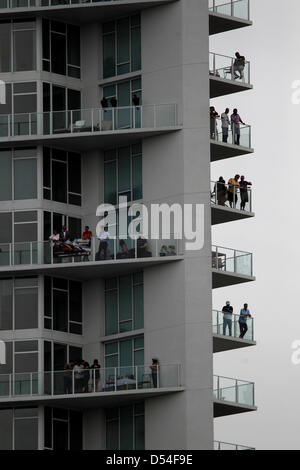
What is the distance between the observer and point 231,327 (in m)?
140

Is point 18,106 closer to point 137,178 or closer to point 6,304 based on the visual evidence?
point 137,178

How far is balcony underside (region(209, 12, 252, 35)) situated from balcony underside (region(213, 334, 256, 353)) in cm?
1557

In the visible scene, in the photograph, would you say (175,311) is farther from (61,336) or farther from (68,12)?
(68,12)

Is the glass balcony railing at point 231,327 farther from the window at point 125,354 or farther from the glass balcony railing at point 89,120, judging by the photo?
the glass balcony railing at point 89,120

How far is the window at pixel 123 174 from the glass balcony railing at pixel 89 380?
8582 millimetres

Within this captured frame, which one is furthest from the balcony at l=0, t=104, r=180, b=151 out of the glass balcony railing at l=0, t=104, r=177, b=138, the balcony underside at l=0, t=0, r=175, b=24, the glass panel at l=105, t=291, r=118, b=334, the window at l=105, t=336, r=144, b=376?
the window at l=105, t=336, r=144, b=376

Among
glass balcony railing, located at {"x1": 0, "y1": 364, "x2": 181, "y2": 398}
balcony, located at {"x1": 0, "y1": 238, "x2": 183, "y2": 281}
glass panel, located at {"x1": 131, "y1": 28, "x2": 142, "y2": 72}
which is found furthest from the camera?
glass panel, located at {"x1": 131, "y1": 28, "x2": 142, "y2": 72}

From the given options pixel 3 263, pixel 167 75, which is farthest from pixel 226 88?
pixel 3 263

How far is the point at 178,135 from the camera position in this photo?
14075 centimetres

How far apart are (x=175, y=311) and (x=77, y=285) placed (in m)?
6.03

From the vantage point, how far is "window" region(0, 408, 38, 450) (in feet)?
456

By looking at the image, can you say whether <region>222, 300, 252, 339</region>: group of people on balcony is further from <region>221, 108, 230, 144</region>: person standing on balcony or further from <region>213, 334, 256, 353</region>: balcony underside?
<region>221, 108, 230, 144</region>: person standing on balcony

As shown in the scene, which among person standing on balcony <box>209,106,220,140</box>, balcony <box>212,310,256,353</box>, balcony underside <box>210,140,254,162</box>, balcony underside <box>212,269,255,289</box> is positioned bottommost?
balcony <box>212,310,256,353</box>

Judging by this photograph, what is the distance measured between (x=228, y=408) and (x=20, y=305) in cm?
1079
